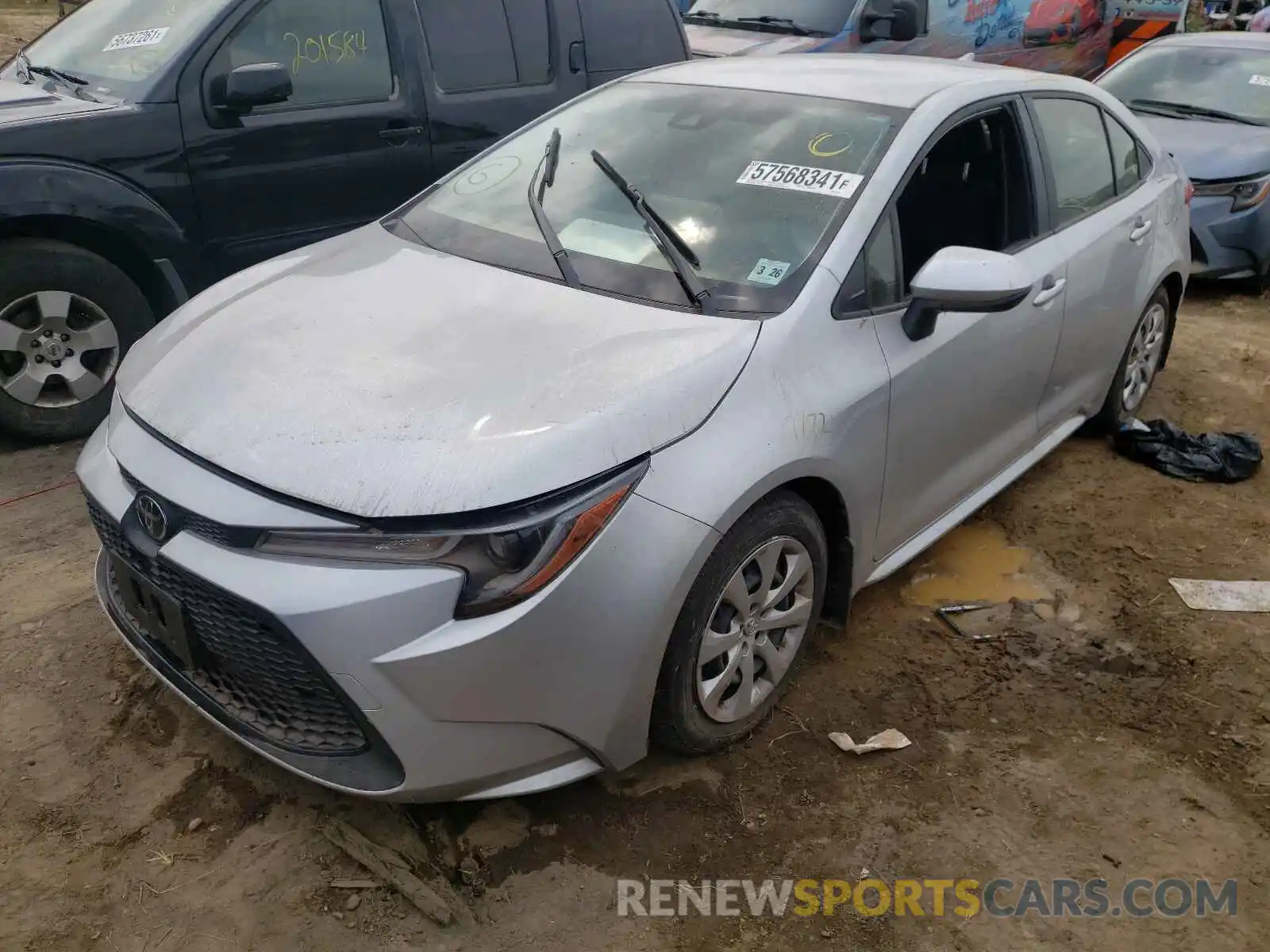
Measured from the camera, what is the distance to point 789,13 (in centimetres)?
805

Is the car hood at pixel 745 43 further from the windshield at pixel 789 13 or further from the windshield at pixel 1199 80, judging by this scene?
the windshield at pixel 1199 80

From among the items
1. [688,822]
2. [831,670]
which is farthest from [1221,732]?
[688,822]

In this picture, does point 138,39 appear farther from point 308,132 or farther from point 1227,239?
point 1227,239

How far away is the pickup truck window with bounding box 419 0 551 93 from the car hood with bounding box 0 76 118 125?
1.47m

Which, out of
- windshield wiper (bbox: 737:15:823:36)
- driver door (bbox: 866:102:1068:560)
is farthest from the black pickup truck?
windshield wiper (bbox: 737:15:823:36)

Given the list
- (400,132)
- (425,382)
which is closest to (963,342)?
(425,382)

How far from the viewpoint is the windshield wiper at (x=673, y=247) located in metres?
2.59

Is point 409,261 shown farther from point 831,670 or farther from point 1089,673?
point 1089,673

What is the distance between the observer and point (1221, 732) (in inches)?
114

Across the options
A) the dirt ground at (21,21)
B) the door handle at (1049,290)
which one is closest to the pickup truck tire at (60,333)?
the door handle at (1049,290)

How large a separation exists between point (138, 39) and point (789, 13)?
5.25 m

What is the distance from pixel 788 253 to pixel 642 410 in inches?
30.3

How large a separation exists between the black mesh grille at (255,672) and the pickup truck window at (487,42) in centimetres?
326

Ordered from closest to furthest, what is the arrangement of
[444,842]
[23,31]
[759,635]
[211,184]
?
[444,842], [759,635], [211,184], [23,31]
